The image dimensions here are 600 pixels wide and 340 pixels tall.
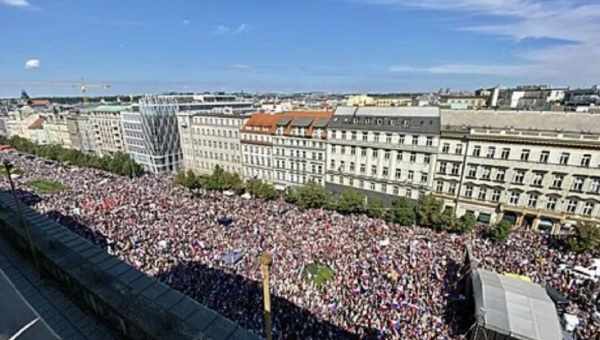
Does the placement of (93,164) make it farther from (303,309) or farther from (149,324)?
(149,324)

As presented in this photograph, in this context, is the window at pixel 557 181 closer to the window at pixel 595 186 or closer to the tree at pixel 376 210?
the window at pixel 595 186

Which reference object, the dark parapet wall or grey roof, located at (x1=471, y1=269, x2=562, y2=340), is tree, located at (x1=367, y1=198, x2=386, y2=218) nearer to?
grey roof, located at (x1=471, y1=269, x2=562, y2=340)

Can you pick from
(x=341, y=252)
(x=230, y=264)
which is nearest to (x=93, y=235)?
(x=230, y=264)

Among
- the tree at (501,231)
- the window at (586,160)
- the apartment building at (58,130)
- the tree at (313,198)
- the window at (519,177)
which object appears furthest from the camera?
the apartment building at (58,130)

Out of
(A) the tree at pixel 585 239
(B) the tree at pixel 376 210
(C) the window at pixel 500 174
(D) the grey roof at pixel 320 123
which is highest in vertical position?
(D) the grey roof at pixel 320 123

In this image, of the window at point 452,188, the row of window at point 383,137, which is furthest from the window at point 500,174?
the row of window at point 383,137

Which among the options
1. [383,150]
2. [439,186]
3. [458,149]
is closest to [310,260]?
[383,150]
